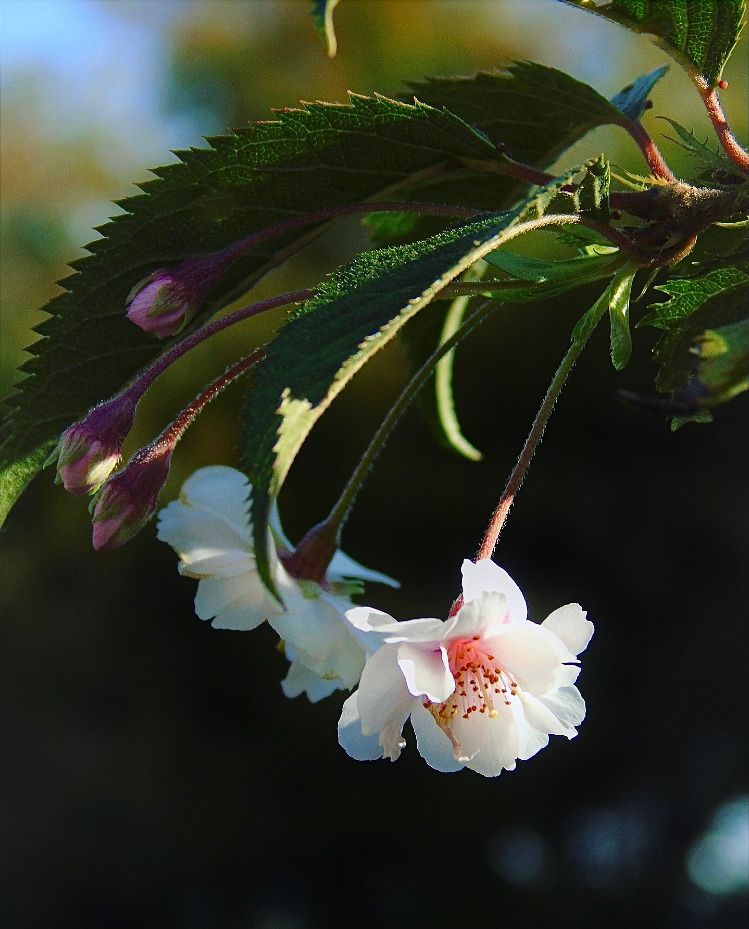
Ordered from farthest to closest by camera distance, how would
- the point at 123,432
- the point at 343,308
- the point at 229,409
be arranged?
1. the point at 229,409
2. the point at 123,432
3. the point at 343,308

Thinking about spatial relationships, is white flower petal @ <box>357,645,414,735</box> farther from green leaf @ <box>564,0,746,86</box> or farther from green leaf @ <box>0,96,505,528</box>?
green leaf @ <box>564,0,746,86</box>

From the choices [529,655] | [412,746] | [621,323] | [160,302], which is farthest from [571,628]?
[412,746]

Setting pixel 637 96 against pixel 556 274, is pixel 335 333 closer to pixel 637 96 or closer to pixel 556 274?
pixel 556 274

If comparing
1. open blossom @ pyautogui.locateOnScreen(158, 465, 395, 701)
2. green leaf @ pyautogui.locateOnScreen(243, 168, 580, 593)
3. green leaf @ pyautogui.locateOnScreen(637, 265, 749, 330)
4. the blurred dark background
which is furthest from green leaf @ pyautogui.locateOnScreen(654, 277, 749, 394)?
the blurred dark background

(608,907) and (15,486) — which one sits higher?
(15,486)

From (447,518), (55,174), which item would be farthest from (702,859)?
(55,174)

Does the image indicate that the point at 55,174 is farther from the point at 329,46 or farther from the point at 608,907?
the point at 329,46
